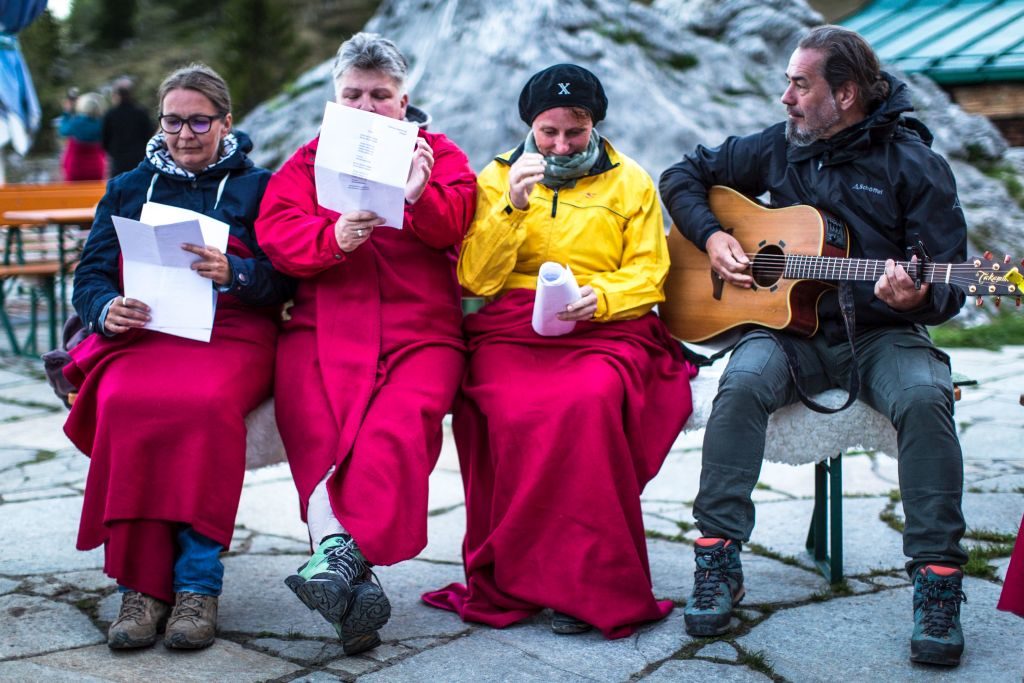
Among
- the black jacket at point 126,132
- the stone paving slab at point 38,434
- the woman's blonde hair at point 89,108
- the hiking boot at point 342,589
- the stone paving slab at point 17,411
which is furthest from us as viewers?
the woman's blonde hair at point 89,108

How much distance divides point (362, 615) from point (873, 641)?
137cm

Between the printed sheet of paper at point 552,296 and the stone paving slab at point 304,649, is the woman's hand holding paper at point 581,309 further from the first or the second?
the stone paving slab at point 304,649

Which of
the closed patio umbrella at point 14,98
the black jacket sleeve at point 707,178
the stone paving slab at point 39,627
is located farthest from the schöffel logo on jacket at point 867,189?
the closed patio umbrella at point 14,98

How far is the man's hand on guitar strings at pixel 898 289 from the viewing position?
10.0 ft

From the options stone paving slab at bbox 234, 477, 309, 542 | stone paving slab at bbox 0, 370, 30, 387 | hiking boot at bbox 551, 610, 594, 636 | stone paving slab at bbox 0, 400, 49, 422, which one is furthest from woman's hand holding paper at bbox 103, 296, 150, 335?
stone paving slab at bbox 0, 370, 30, 387

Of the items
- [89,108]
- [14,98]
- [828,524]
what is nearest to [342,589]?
[828,524]

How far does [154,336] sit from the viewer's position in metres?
3.31

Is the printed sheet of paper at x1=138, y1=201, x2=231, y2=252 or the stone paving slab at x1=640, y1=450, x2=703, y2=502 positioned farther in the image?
the stone paving slab at x1=640, y1=450, x2=703, y2=502

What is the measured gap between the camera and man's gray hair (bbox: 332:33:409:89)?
346 centimetres

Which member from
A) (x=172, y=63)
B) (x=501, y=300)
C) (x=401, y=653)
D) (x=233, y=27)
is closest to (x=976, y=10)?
(x=233, y=27)

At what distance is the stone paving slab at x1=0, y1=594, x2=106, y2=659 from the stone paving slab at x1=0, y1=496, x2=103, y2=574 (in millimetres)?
294

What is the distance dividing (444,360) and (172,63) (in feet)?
75.8

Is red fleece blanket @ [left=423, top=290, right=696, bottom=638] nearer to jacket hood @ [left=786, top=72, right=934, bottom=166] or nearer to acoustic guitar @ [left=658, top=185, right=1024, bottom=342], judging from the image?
acoustic guitar @ [left=658, top=185, right=1024, bottom=342]

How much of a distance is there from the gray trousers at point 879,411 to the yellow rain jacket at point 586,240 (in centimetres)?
38
